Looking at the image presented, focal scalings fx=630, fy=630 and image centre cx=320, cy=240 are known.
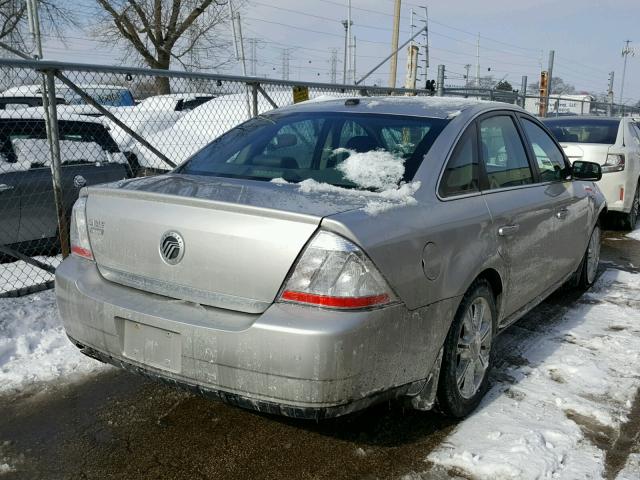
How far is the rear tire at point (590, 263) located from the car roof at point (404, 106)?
2081 millimetres

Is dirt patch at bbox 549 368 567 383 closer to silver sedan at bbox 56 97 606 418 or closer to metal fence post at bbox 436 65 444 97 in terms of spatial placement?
silver sedan at bbox 56 97 606 418

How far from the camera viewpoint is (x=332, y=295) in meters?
2.40

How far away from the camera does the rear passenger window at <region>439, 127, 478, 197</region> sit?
10.1 ft

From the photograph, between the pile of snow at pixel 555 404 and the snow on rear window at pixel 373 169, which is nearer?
the pile of snow at pixel 555 404

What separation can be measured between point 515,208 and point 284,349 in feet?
6.05

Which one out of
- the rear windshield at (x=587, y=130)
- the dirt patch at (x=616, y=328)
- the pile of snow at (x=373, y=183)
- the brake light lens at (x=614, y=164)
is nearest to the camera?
the pile of snow at (x=373, y=183)

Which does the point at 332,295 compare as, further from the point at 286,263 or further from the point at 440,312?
the point at 440,312

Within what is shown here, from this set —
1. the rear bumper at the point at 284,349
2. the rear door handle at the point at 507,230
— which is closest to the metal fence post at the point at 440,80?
the rear door handle at the point at 507,230

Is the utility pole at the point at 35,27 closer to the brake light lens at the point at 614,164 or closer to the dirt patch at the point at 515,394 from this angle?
the dirt patch at the point at 515,394

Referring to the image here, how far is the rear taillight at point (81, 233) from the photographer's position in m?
3.02

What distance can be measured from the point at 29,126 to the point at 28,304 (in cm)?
218

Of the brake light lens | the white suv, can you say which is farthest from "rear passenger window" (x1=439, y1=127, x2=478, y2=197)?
the brake light lens

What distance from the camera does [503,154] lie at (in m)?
3.79

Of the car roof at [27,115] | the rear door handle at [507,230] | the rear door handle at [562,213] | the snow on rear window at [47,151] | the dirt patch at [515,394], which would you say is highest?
the car roof at [27,115]
